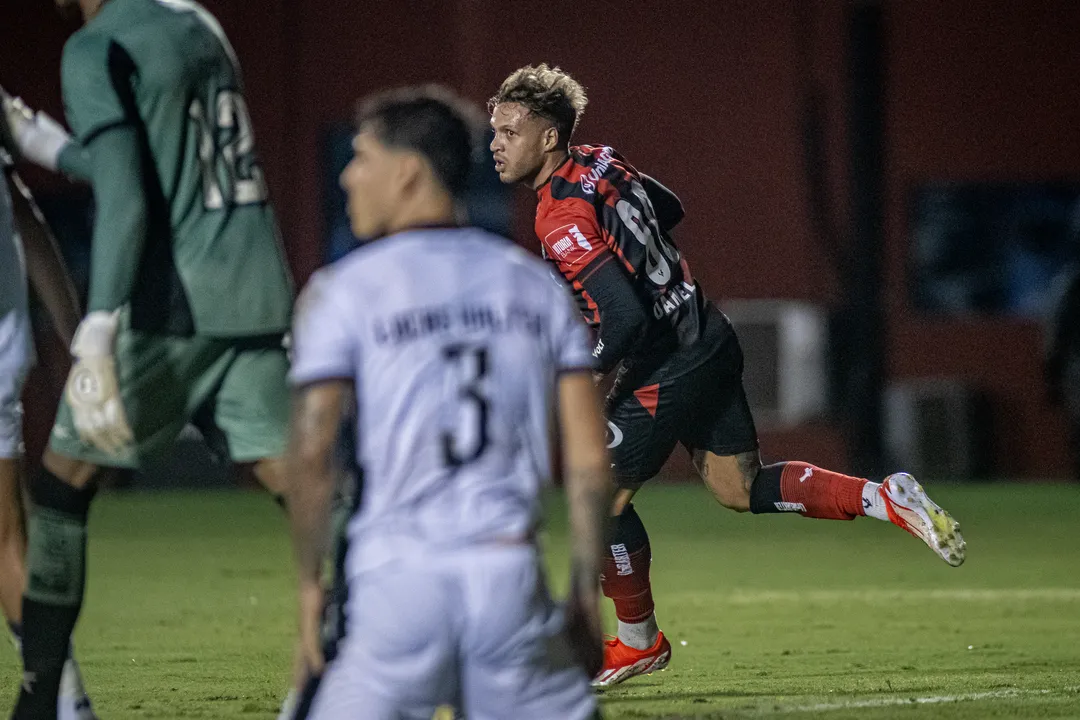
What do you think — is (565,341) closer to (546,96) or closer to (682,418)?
(546,96)

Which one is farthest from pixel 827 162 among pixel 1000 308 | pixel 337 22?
pixel 337 22

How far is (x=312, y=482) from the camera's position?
3.07 metres

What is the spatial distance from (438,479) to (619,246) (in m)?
3.10

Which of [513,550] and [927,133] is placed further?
[927,133]

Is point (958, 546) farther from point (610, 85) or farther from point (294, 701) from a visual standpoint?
point (610, 85)

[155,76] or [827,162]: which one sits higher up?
[155,76]

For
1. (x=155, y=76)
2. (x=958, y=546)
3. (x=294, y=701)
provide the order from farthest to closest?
(x=958, y=546)
(x=155, y=76)
(x=294, y=701)

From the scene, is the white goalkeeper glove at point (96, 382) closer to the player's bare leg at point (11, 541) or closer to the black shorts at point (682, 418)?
the player's bare leg at point (11, 541)

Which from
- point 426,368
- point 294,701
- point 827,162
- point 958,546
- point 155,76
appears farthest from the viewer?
point 827,162

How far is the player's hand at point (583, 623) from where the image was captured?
3131mm

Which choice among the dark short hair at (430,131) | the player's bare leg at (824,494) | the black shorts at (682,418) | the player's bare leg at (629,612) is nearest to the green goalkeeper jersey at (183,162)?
the dark short hair at (430,131)

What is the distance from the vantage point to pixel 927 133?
17.9 metres

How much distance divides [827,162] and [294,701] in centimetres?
1455

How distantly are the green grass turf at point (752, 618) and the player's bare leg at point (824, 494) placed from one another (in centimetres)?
56
